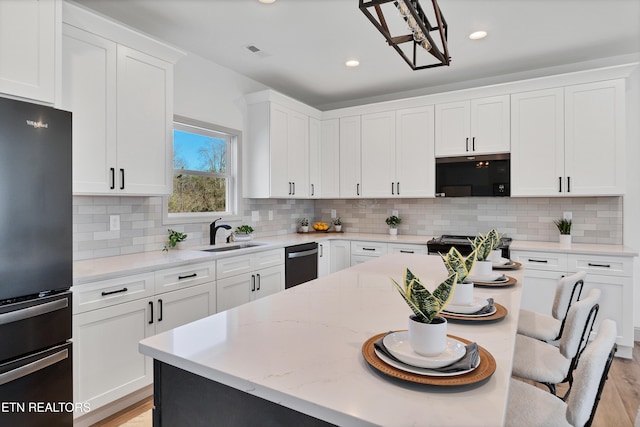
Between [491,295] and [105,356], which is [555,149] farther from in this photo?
[105,356]

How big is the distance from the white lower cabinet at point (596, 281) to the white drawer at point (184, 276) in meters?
2.79

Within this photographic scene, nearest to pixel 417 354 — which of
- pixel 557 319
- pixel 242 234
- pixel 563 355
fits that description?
pixel 563 355

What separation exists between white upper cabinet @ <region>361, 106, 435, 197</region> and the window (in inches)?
63.4

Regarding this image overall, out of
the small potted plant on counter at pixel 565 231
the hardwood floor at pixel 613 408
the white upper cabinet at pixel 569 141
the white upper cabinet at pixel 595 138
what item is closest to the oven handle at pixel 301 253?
the hardwood floor at pixel 613 408

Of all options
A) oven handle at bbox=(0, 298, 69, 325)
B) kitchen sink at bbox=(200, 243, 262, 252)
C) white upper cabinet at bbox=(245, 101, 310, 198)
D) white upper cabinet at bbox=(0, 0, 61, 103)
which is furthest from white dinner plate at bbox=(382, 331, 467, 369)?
white upper cabinet at bbox=(245, 101, 310, 198)

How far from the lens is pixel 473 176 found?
12.7 ft

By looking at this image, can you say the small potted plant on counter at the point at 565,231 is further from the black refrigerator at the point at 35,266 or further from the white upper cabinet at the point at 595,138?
the black refrigerator at the point at 35,266

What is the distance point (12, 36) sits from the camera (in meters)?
1.81

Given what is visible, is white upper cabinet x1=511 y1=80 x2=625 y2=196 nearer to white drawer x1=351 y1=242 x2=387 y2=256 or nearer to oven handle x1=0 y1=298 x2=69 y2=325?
white drawer x1=351 y1=242 x2=387 y2=256

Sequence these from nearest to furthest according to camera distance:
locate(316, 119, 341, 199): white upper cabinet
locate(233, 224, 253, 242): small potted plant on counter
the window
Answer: the window, locate(233, 224, 253, 242): small potted plant on counter, locate(316, 119, 341, 199): white upper cabinet

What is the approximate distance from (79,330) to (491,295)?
2156 mm

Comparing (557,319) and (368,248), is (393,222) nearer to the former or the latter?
(368,248)

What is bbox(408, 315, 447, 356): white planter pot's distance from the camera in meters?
0.87

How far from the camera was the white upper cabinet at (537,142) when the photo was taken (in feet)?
11.4
